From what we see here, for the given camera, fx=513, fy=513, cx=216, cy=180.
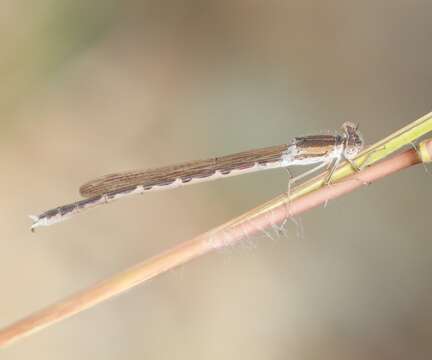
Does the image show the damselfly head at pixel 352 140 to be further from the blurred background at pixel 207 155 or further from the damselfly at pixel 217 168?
the blurred background at pixel 207 155

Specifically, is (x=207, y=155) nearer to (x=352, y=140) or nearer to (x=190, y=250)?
(x=352, y=140)

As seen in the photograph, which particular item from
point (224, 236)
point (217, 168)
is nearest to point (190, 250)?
point (224, 236)

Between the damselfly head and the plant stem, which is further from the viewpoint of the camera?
the damselfly head

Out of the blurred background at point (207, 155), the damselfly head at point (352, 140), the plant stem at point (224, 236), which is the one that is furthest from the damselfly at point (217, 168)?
the blurred background at point (207, 155)

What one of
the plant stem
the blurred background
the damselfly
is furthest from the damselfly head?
the blurred background

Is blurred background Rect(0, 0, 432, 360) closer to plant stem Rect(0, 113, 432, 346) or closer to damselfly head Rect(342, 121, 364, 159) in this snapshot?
damselfly head Rect(342, 121, 364, 159)

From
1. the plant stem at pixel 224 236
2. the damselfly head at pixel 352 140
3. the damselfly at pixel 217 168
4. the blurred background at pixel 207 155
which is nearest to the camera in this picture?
the plant stem at pixel 224 236
